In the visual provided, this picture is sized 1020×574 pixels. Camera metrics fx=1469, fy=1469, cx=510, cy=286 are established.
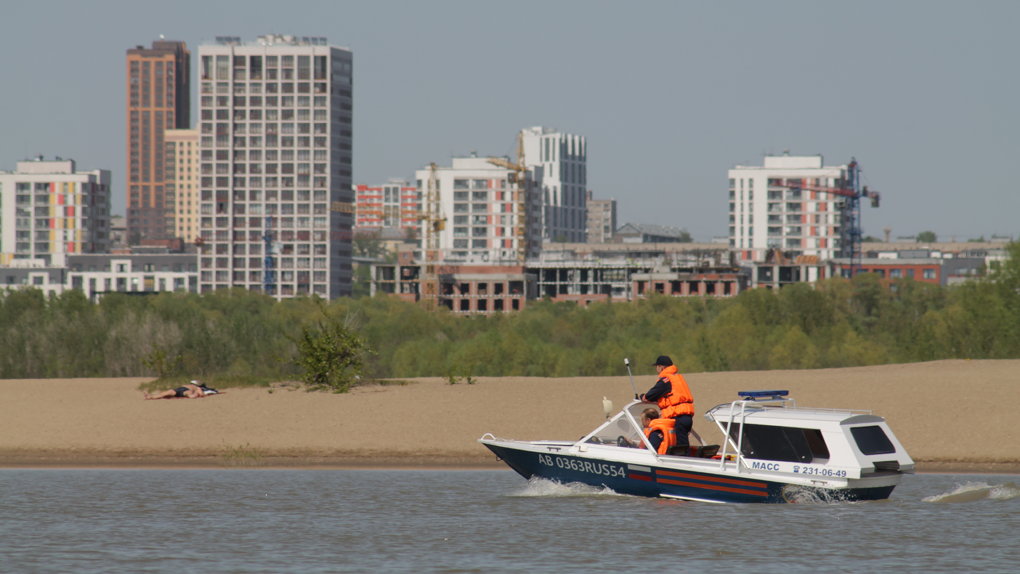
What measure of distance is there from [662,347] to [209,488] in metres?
47.5

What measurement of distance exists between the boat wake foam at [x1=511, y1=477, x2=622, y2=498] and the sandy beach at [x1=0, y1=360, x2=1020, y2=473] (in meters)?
7.56

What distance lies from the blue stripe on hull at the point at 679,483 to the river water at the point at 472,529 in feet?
0.87

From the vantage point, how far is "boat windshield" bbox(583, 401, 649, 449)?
2744 centimetres

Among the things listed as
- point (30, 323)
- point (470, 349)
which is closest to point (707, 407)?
point (470, 349)

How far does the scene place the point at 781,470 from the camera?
2655 centimetres

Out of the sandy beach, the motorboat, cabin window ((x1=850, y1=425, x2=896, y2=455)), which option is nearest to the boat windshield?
the motorboat

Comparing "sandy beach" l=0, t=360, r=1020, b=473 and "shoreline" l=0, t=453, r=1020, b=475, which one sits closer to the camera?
"shoreline" l=0, t=453, r=1020, b=475

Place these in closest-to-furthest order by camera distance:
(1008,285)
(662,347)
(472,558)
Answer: (472,558) < (1008,285) < (662,347)

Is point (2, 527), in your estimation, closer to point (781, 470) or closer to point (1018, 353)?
point (781, 470)

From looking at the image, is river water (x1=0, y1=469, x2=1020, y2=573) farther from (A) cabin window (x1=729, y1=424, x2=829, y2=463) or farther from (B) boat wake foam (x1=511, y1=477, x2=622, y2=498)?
(A) cabin window (x1=729, y1=424, x2=829, y2=463)

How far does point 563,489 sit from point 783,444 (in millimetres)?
4276

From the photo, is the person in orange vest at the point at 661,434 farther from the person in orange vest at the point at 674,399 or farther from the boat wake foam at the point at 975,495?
the boat wake foam at the point at 975,495

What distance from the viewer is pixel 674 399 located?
88.1 feet

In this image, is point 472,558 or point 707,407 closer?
point 472,558
